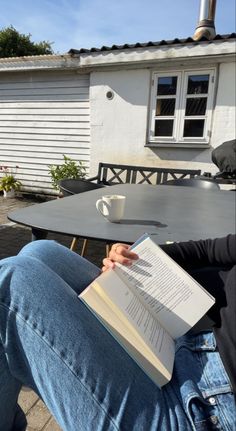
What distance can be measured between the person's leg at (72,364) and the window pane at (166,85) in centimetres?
535

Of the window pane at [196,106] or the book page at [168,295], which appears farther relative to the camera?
the window pane at [196,106]

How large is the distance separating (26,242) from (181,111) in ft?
11.0

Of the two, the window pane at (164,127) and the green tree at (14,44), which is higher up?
the green tree at (14,44)

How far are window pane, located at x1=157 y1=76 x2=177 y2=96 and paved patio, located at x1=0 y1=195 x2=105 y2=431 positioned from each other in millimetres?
2945

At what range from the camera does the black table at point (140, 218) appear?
152cm

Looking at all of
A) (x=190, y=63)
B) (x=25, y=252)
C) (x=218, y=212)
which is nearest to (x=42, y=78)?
(x=190, y=63)

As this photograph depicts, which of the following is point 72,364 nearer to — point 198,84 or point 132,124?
point 198,84

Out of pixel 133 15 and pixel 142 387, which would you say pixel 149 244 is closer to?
pixel 142 387

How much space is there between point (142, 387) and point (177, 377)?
4.7 inches

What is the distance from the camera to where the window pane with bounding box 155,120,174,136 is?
573cm

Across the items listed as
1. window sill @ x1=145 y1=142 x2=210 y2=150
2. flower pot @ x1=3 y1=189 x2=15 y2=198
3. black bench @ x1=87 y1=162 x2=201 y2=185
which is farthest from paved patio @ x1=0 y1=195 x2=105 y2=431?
window sill @ x1=145 y1=142 x2=210 y2=150

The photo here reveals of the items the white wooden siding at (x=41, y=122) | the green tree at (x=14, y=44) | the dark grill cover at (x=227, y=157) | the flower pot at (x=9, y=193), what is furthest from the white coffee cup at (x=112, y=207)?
the green tree at (x=14, y=44)

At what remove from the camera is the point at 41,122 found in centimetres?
686

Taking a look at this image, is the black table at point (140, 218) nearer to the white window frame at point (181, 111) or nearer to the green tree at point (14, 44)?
the white window frame at point (181, 111)
